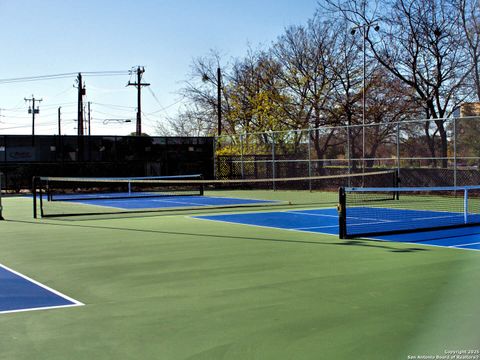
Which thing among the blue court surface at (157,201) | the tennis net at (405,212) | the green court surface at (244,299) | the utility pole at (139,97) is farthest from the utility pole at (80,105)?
the green court surface at (244,299)

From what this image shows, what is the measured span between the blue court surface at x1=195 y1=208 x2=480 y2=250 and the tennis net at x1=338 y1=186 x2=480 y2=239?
9.4 inches

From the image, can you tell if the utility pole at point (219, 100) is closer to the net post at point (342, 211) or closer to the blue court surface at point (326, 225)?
the blue court surface at point (326, 225)

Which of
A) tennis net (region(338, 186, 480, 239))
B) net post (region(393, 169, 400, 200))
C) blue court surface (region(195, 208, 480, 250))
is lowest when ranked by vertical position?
blue court surface (region(195, 208, 480, 250))

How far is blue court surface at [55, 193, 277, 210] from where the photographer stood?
20.6m

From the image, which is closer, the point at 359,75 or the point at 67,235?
the point at 67,235

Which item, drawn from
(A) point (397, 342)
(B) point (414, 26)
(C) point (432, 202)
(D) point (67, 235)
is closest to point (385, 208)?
(C) point (432, 202)

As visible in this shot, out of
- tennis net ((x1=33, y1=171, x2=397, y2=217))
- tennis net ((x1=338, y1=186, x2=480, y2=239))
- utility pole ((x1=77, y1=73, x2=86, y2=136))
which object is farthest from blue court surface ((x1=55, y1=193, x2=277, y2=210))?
utility pole ((x1=77, y1=73, x2=86, y2=136))

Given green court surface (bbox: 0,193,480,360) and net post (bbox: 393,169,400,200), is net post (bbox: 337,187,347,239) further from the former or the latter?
net post (bbox: 393,169,400,200)

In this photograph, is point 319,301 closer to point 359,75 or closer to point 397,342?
point 397,342

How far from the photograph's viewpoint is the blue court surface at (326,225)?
10711 mm

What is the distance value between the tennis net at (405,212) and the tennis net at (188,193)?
6.18 feet

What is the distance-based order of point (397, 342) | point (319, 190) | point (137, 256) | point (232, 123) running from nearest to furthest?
point (397, 342), point (137, 256), point (319, 190), point (232, 123)

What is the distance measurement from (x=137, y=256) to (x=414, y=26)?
2680cm

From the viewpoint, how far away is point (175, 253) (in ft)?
31.9
